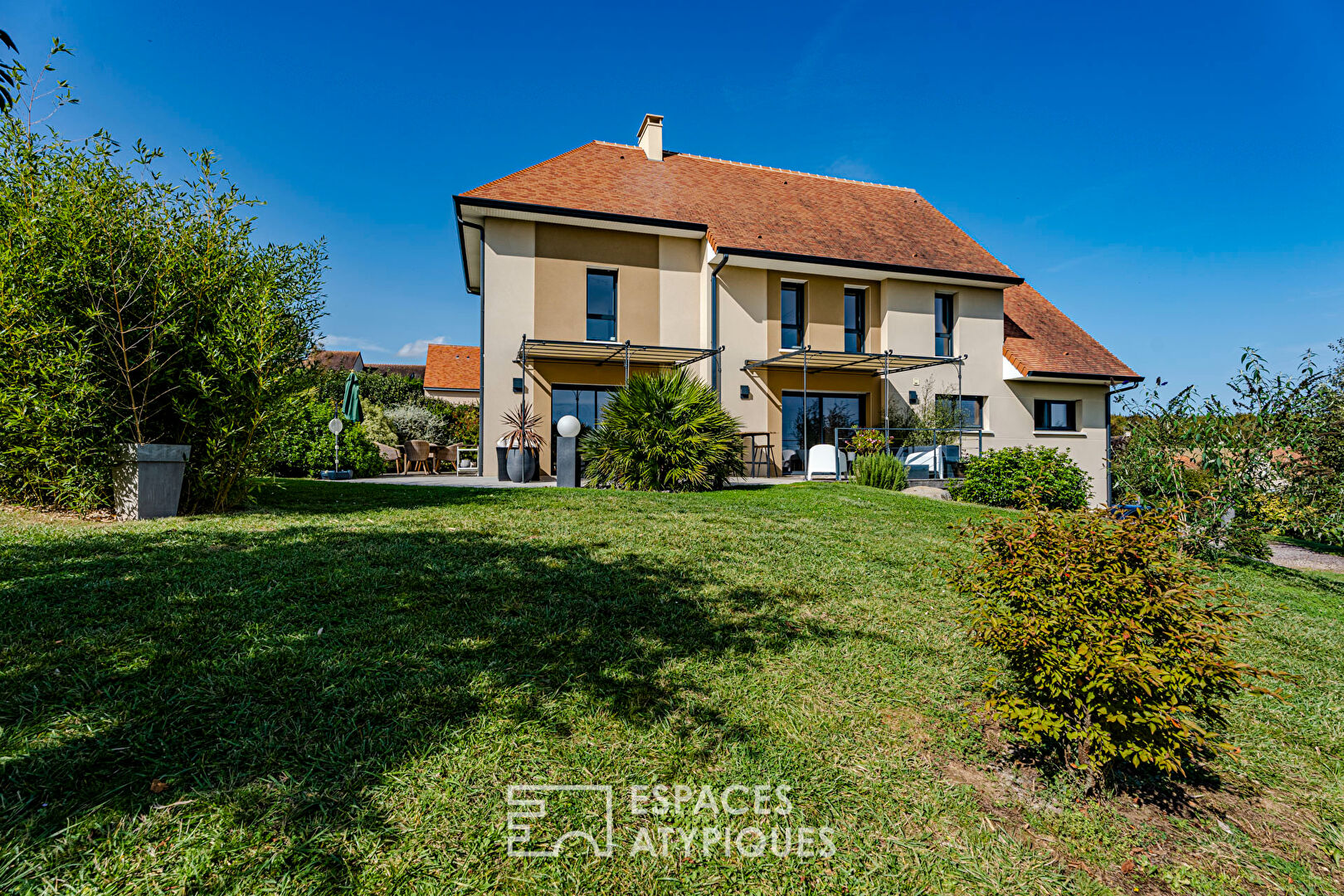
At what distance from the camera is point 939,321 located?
56.2 feet

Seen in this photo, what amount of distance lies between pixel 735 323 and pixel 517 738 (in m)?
→ 13.5

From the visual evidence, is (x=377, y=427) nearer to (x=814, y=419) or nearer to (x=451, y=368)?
(x=814, y=419)

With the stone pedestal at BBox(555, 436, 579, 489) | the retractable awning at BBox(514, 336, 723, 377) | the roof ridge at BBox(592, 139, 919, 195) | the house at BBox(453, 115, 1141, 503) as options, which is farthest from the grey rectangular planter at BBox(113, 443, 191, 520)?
the roof ridge at BBox(592, 139, 919, 195)

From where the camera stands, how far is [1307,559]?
11406mm

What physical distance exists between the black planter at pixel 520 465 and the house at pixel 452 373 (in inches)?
812

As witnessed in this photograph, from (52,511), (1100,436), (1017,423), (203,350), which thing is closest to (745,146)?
(1017,423)

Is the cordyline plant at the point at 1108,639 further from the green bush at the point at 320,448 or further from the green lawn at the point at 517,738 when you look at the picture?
the green bush at the point at 320,448

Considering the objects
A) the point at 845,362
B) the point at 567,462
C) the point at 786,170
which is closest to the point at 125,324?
the point at 567,462

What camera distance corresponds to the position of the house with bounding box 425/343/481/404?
107 feet

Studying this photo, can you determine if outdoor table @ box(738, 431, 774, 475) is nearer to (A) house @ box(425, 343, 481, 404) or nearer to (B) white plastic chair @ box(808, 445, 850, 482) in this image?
(B) white plastic chair @ box(808, 445, 850, 482)

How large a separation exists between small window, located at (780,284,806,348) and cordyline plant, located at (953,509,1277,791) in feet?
44.5

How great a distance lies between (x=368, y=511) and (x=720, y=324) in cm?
1028

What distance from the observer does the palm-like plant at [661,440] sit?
31.3ft

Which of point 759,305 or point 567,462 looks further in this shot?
point 759,305
